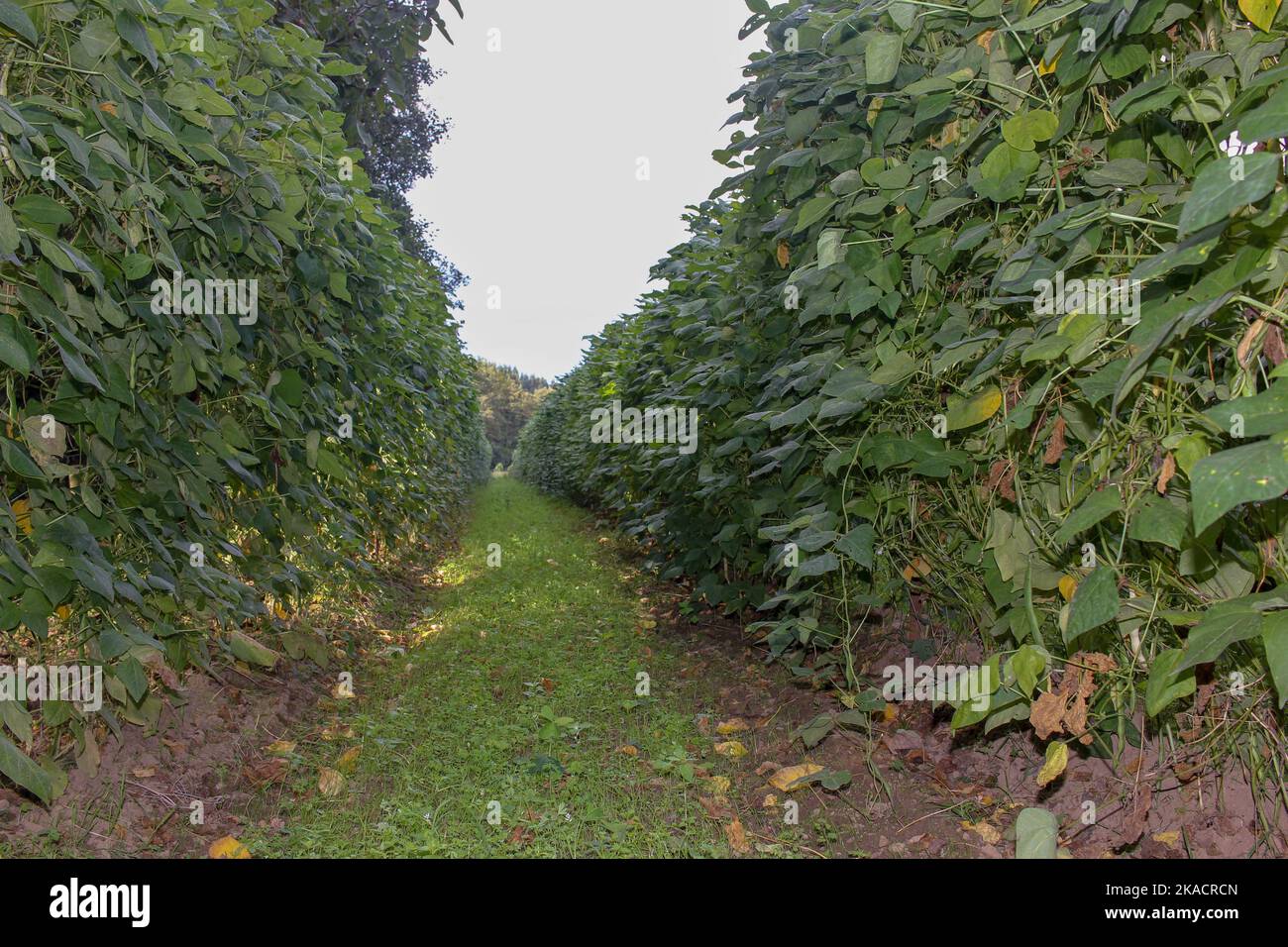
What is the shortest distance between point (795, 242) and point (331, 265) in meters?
2.01

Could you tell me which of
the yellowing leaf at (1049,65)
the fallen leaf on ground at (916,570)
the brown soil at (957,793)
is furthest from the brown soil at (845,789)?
the yellowing leaf at (1049,65)

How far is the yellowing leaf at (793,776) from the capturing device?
277cm

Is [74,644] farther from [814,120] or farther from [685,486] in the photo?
[685,486]

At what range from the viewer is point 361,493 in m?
4.97

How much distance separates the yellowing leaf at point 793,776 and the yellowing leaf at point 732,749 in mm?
312

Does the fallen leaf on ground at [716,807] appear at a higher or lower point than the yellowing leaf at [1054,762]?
lower

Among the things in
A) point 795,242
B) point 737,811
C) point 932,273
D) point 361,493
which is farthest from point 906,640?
point 361,493

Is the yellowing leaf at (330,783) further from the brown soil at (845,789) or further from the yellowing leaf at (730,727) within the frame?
the yellowing leaf at (730,727)

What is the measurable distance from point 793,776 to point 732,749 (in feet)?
1.51

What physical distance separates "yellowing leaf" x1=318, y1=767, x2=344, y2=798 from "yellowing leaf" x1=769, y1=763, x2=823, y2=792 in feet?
5.06

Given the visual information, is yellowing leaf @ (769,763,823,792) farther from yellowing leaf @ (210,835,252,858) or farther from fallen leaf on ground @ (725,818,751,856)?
yellowing leaf @ (210,835,252,858)

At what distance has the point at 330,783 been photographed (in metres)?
2.84

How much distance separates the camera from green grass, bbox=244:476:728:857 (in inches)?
96.5

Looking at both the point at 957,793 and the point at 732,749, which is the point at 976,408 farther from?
the point at 732,749
